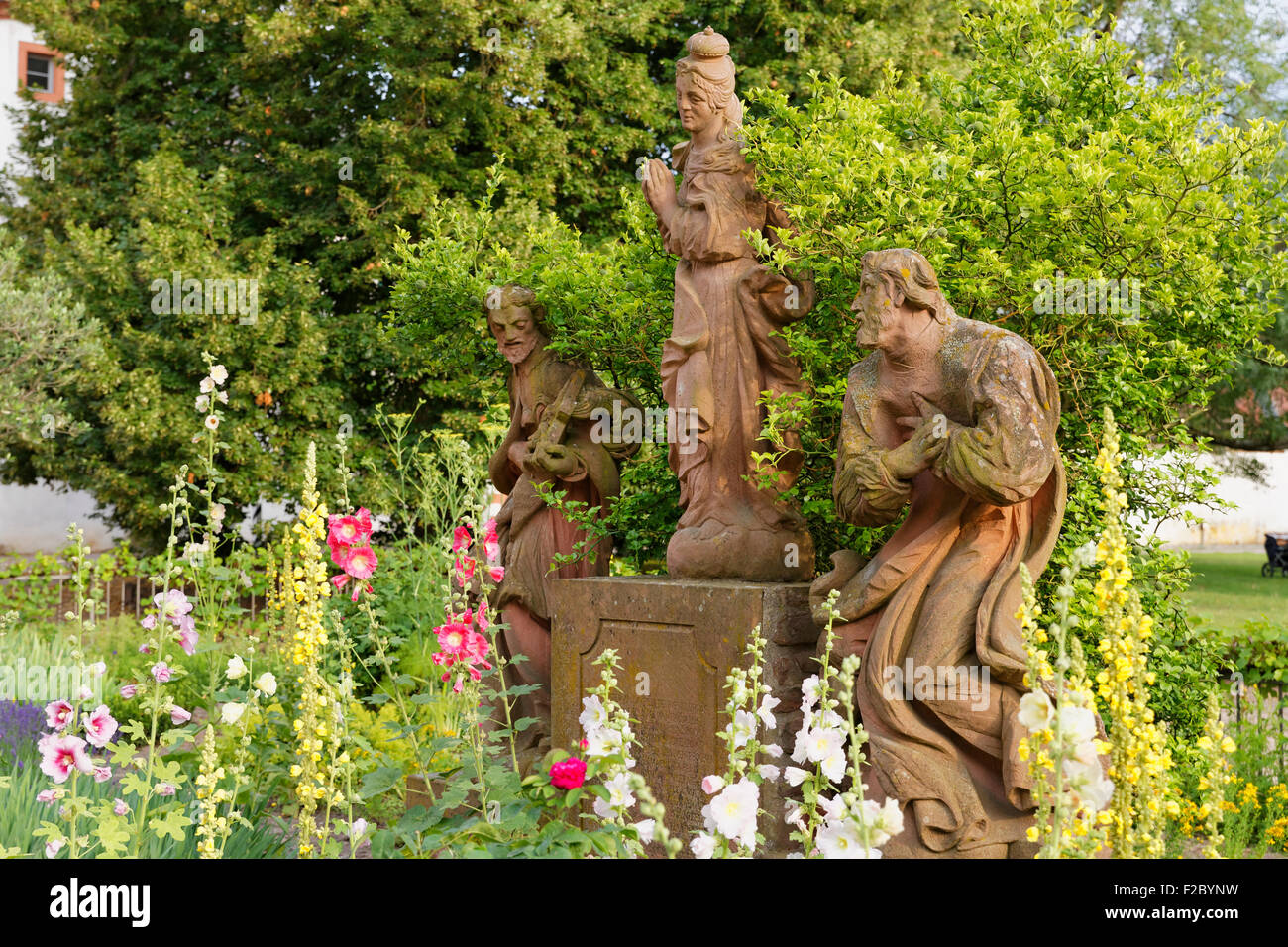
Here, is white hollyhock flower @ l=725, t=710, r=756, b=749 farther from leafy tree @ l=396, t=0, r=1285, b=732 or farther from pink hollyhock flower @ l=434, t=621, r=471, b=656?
leafy tree @ l=396, t=0, r=1285, b=732

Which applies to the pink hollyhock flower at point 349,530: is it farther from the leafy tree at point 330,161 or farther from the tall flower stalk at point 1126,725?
the leafy tree at point 330,161

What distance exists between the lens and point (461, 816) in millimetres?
3676

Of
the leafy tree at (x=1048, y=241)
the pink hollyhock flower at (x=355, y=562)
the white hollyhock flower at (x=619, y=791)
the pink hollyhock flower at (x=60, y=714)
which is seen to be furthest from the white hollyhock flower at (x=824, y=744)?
the leafy tree at (x=1048, y=241)

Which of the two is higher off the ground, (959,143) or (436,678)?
(959,143)

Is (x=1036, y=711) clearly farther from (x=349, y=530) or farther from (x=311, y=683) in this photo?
(x=349, y=530)

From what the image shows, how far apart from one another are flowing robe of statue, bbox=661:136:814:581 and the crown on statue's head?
42cm

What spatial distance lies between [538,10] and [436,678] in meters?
Answer: 8.57

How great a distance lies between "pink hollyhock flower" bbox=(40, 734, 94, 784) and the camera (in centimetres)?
313

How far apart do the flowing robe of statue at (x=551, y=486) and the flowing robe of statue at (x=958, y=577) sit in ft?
5.99

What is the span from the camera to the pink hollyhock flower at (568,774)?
9.17 ft

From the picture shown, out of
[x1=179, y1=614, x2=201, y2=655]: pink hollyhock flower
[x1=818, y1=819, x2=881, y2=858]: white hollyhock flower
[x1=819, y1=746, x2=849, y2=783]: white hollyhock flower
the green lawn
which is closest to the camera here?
[x1=818, y1=819, x2=881, y2=858]: white hollyhock flower

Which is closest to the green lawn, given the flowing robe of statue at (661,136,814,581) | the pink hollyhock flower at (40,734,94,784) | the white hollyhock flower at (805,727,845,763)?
the flowing robe of statue at (661,136,814,581)
